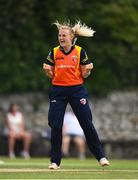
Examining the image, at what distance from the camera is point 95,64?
3083 cm

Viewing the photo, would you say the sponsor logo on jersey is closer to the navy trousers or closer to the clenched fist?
the clenched fist

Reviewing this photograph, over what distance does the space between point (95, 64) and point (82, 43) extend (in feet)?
A: 2.81

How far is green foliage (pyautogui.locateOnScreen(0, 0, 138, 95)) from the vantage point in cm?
3016

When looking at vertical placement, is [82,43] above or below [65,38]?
above

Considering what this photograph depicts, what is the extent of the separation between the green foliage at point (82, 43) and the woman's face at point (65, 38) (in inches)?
594

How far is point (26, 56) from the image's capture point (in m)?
30.6

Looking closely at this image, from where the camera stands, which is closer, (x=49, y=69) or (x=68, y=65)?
(x=68, y=65)

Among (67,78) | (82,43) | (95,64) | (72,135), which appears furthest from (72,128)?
(67,78)

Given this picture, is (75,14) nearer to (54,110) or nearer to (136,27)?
(136,27)

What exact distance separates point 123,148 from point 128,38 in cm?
364

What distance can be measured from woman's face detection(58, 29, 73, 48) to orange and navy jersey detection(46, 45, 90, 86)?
0.12 metres

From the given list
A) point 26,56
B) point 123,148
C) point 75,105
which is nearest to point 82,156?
point 123,148

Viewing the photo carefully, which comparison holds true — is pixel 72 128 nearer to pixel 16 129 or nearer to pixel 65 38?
pixel 16 129

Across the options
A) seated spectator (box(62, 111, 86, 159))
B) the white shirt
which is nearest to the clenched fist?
seated spectator (box(62, 111, 86, 159))
